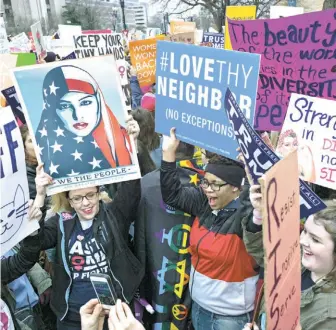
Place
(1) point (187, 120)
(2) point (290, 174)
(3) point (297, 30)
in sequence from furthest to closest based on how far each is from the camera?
(3) point (297, 30)
(1) point (187, 120)
(2) point (290, 174)

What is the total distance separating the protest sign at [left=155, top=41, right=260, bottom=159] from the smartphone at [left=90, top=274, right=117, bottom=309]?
99 centimetres

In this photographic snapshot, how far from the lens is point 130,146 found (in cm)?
262

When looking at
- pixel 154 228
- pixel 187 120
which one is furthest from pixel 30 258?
pixel 187 120

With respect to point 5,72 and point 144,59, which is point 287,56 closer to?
point 5,72

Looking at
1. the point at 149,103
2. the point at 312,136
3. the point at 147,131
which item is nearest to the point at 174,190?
the point at 312,136

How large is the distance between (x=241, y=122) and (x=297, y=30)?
1836 millimetres

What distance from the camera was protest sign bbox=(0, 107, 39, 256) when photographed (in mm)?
1987

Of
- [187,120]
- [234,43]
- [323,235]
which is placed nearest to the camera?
[323,235]

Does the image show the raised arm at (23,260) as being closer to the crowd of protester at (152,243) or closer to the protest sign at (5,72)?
the crowd of protester at (152,243)

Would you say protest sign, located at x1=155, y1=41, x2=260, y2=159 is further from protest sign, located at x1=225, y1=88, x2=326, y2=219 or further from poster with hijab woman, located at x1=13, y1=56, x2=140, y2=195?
protest sign, located at x1=225, y1=88, x2=326, y2=219

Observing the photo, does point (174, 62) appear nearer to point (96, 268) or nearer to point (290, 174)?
point (96, 268)

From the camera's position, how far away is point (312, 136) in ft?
9.74

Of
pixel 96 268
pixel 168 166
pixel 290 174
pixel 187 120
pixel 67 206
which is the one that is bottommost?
pixel 96 268

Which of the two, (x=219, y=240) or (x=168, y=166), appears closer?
(x=219, y=240)
